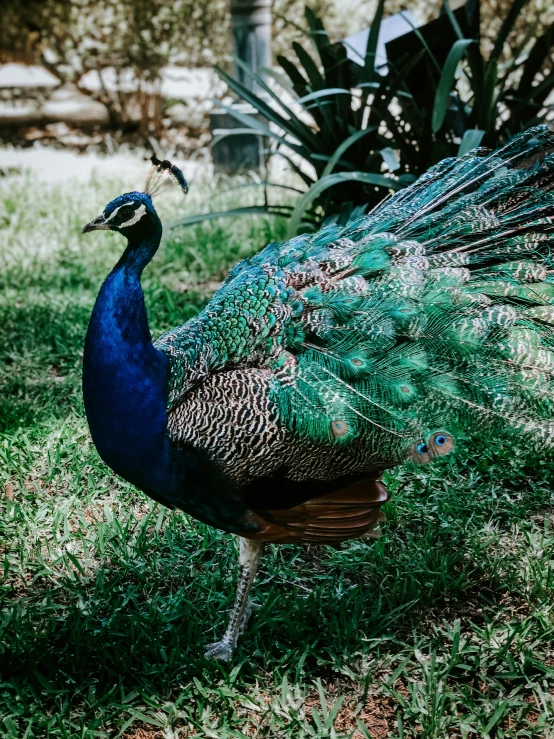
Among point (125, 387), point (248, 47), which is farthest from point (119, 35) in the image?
point (125, 387)

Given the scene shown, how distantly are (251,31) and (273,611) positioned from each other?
15.6ft

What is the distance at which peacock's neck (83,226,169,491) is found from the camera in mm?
2143

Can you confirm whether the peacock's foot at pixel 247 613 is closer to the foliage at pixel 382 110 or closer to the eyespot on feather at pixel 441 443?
the eyespot on feather at pixel 441 443

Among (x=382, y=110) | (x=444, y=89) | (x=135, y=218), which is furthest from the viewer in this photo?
(x=382, y=110)

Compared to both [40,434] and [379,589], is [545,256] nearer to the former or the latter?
[379,589]

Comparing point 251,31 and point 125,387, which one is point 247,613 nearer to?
point 125,387

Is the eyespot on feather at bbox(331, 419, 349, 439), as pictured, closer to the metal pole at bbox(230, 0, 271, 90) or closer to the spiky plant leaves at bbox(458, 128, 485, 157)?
the spiky plant leaves at bbox(458, 128, 485, 157)

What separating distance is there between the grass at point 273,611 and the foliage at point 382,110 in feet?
5.10

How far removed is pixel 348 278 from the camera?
2312 mm

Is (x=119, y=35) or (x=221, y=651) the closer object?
(x=221, y=651)

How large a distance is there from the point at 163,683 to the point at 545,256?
1.59 m

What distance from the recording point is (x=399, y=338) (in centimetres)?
222

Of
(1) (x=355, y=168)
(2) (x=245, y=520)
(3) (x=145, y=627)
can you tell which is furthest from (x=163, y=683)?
(1) (x=355, y=168)

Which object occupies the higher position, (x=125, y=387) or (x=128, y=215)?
(x=128, y=215)
